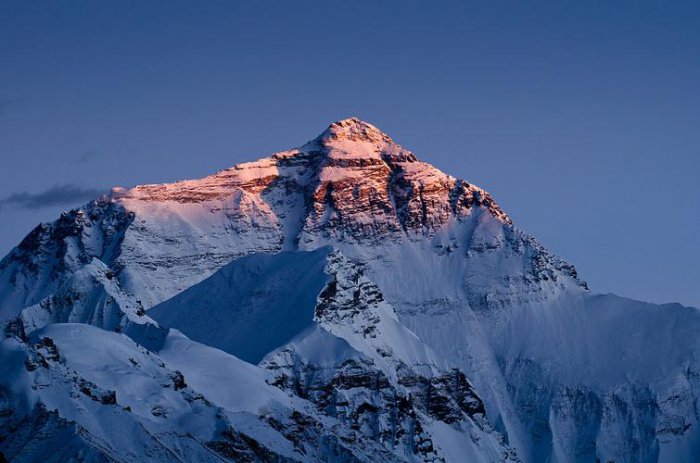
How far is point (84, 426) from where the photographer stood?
193375 mm

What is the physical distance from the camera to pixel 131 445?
194875mm

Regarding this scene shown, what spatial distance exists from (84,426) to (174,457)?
932 centimetres

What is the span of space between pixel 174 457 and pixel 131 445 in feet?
16.4

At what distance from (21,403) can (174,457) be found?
14.2 meters

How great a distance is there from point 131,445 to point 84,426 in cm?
451

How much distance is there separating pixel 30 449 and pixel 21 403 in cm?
782

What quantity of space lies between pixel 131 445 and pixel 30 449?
10.3 meters

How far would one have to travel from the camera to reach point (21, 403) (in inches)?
7677
